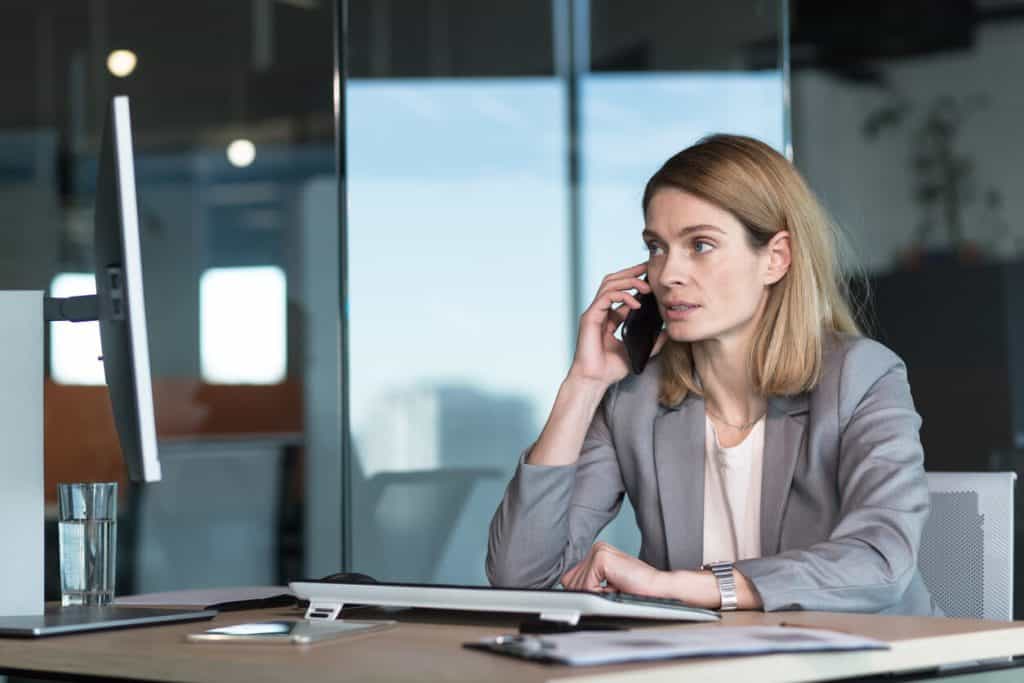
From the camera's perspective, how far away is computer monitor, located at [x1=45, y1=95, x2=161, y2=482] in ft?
5.48

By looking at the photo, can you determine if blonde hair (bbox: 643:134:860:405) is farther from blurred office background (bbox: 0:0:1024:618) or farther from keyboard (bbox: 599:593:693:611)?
blurred office background (bbox: 0:0:1024:618)

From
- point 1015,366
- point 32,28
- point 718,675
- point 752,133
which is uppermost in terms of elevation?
point 32,28

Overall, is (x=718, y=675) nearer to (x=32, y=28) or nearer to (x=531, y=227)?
(x=531, y=227)

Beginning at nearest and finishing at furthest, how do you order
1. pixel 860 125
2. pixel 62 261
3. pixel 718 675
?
pixel 718 675 → pixel 62 261 → pixel 860 125

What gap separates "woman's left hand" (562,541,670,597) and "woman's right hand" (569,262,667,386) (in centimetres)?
61

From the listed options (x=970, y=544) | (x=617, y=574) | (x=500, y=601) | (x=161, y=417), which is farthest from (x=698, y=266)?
(x=161, y=417)

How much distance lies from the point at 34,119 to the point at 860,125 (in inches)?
112

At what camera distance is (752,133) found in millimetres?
4367

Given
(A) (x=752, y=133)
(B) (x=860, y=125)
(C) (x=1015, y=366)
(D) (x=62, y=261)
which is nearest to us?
(D) (x=62, y=261)

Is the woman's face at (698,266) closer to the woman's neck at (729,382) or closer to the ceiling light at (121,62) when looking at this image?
the woman's neck at (729,382)

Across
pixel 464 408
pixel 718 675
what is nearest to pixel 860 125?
pixel 464 408

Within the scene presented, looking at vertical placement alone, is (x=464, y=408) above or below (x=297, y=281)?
below

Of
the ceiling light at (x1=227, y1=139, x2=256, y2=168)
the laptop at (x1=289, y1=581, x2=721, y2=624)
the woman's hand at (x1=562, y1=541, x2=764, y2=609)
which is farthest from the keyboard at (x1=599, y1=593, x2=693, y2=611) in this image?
the ceiling light at (x1=227, y1=139, x2=256, y2=168)

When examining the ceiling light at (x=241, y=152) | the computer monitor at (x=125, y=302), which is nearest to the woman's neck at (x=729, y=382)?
the computer monitor at (x=125, y=302)
